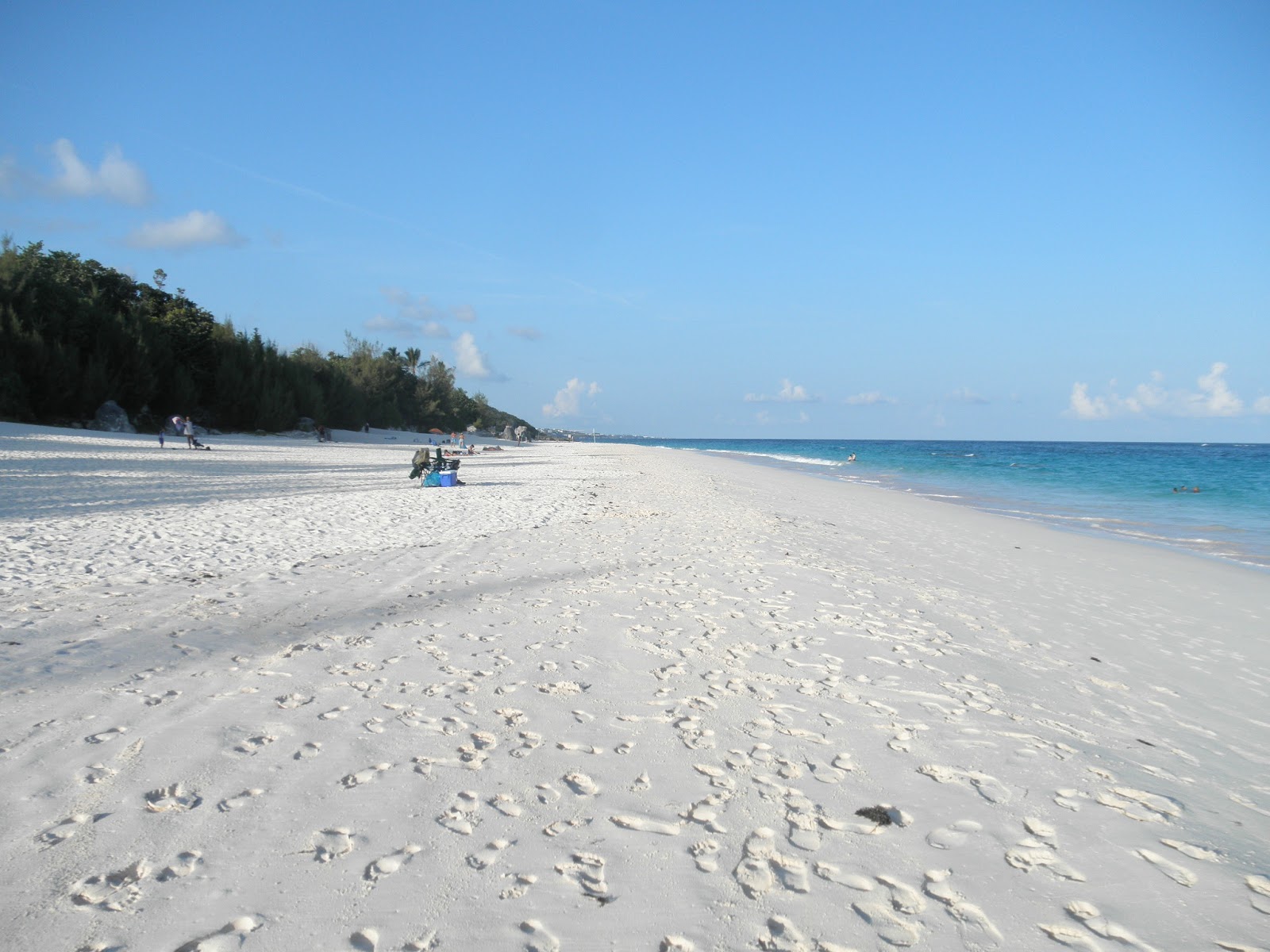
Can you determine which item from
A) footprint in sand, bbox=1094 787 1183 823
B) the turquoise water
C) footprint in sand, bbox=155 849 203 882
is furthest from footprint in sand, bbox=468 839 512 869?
the turquoise water

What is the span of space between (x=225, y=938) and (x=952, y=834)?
2.61 meters

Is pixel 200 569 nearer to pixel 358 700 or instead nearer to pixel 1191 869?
pixel 358 700

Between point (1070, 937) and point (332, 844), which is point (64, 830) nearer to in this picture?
point (332, 844)

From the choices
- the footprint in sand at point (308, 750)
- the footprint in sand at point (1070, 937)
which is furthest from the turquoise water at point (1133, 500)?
the footprint in sand at point (308, 750)

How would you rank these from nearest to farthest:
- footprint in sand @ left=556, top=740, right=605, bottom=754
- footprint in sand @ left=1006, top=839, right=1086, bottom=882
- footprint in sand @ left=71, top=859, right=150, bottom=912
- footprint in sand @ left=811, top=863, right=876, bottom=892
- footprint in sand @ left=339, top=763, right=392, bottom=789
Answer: footprint in sand @ left=71, top=859, right=150, bottom=912 → footprint in sand @ left=811, top=863, right=876, bottom=892 → footprint in sand @ left=1006, top=839, right=1086, bottom=882 → footprint in sand @ left=339, top=763, right=392, bottom=789 → footprint in sand @ left=556, top=740, right=605, bottom=754

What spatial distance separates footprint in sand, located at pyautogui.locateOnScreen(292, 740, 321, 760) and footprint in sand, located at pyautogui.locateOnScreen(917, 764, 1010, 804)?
2.86 meters

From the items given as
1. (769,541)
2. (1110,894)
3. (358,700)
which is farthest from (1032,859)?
(769,541)

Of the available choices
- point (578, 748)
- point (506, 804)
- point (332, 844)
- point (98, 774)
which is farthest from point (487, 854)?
point (98, 774)

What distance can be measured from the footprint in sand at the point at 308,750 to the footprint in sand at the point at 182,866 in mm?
706

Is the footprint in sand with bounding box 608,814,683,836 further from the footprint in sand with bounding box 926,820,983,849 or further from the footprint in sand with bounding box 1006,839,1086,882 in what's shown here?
the footprint in sand with bounding box 1006,839,1086,882

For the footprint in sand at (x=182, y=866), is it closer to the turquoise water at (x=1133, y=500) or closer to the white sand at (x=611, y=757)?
the white sand at (x=611, y=757)

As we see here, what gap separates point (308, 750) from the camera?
10.5 feet

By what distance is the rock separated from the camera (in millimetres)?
32000

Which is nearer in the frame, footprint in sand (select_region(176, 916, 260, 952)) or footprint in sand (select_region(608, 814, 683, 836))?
footprint in sand (select_region(176, 916, 260, 952))
